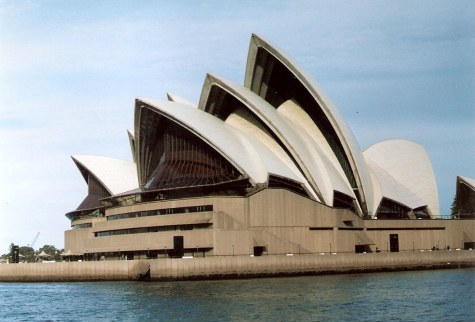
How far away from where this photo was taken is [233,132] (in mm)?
71875

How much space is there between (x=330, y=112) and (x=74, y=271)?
28.3m

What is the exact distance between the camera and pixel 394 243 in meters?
74.2

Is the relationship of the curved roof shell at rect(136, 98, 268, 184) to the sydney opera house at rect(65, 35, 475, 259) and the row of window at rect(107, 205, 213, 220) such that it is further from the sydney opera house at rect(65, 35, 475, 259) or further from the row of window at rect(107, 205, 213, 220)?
the row of window at rect(107, 205, 213, 220)

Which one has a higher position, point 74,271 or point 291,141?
point 291,141

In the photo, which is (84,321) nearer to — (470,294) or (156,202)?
(470,294)

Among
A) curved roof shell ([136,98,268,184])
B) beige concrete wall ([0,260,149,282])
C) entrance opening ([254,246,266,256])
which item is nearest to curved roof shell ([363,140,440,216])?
curved roof shell ([136,98,268,184])

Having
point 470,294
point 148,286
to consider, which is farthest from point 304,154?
point 470,294

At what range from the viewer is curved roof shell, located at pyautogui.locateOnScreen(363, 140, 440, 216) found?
266ft

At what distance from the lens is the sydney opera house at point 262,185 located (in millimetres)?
64688

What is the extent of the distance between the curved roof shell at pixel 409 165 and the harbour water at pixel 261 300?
80.8 feet

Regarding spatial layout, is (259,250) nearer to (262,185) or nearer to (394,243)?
(262,185)

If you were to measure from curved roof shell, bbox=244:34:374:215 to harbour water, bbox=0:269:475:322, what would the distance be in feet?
56.2

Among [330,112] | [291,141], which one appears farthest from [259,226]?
[330,112]

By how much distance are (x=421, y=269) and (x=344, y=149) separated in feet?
45.0
